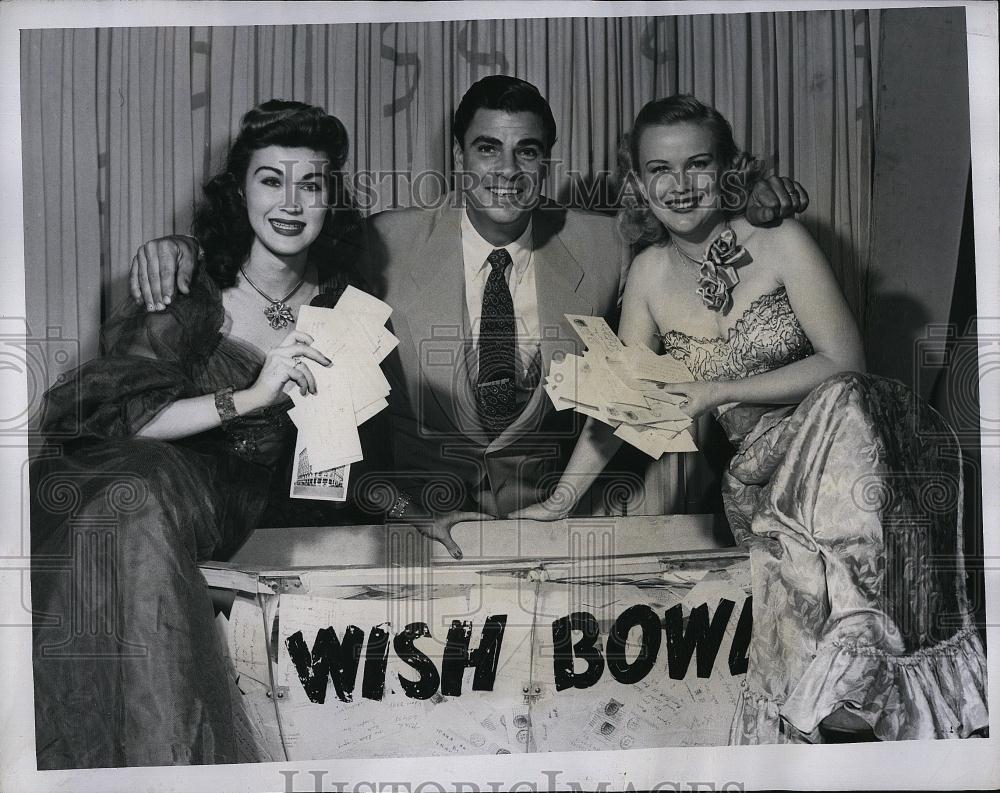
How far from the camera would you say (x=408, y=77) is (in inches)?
156

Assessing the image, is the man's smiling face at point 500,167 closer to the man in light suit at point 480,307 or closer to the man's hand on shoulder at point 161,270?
the man in light suit at point 480,307

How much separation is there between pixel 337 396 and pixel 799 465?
199 cm

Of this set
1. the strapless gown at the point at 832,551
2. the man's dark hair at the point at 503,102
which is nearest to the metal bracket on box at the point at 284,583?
the strapless gown at the point at 832,551

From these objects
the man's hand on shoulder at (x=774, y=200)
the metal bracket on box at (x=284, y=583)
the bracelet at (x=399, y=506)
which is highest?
the man's hand on shoulder at (x=774, y=200)

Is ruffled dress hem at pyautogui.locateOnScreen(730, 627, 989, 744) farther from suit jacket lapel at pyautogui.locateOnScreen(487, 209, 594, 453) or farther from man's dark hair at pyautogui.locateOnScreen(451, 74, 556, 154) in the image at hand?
man's dark hair at pyautogui.locateOnScreen(451, 74, 556, 154)

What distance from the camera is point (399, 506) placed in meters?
3.87

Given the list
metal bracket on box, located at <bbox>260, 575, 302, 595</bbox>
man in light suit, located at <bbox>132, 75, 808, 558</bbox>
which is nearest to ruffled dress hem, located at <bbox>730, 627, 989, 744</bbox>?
man in light suit, located at <bbox>132, 75, 808, 558</bbox>

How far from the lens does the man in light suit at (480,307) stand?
3.89m

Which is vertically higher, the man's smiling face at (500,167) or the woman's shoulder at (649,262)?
the man's smiling face at (500,167)

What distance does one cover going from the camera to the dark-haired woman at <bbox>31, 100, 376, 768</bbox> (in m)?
3.82

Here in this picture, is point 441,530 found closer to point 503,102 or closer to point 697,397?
point 697,397

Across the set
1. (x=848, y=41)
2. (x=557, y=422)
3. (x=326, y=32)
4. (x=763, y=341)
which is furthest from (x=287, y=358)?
(x=848, y=41)

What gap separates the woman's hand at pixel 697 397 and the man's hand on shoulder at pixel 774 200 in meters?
0.76

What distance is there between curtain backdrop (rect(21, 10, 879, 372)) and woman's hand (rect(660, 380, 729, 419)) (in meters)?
0.73
